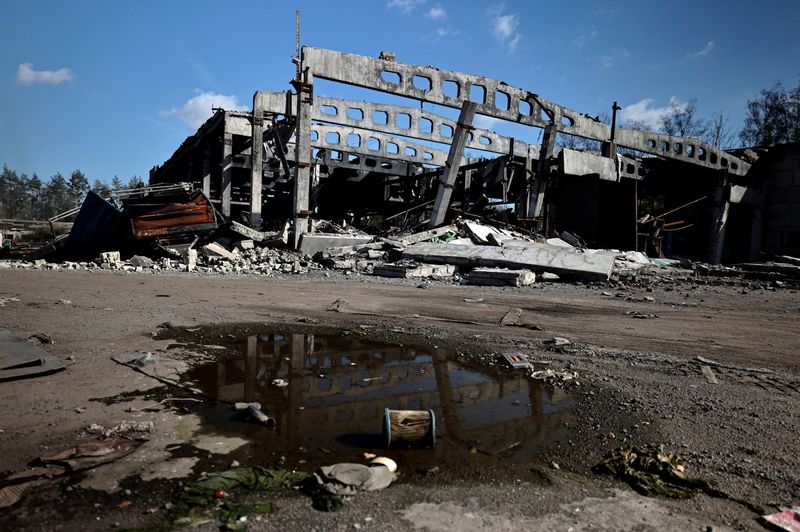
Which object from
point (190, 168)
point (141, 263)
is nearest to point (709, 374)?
point (141, 263)

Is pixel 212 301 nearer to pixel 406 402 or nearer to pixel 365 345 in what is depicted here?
pixel 365 345

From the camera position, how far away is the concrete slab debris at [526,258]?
397 inches

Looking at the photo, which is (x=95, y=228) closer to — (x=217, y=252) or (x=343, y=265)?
(x=217, y=252)

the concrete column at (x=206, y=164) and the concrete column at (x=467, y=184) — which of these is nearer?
the concrete column at (x=467, y=184)

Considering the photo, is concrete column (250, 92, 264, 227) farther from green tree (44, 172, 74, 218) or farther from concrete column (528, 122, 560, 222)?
green tree (44, 172, 74, 218)

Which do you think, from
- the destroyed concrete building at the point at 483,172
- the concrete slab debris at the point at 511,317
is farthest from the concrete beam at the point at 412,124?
the concrete slab debris at the point at 511,317

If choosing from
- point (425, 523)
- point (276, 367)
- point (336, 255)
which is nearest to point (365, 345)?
point (276, 367)

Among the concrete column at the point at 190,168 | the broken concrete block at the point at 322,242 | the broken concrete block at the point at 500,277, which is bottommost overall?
the broken concrete block at the point at 500,277

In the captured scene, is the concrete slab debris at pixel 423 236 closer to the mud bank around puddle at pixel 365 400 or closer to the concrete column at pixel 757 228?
the mud bank around puddle at pixel 365 400

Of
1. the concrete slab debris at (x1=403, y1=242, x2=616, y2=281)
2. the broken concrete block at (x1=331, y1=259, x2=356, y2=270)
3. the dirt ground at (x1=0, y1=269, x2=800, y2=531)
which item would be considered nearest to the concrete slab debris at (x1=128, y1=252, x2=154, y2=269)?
the dirt ground at (x1=0, y1=269, x2=800, y2=531)

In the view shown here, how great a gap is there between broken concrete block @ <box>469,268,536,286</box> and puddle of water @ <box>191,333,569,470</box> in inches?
212

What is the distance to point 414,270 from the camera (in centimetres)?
1061

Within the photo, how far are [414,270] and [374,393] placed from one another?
726 cm

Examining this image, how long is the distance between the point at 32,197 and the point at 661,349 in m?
88.7
